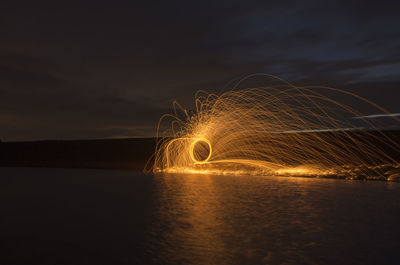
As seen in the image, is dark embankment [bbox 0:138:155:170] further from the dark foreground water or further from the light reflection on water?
the light reflection on water

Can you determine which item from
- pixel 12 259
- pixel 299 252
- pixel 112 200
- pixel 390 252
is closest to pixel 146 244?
pixel 12 259

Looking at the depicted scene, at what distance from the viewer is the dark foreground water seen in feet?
16.8

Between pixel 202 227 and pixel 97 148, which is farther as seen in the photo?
pixel 97 148

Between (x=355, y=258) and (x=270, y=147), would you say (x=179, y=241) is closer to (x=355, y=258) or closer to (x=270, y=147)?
(x=355, y=258)

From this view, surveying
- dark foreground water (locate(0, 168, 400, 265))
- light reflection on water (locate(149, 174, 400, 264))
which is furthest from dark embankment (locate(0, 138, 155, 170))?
light reflection on water (locate(149, 174, 400, 264))

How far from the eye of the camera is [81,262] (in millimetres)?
4855

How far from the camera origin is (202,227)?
6871 millimetres

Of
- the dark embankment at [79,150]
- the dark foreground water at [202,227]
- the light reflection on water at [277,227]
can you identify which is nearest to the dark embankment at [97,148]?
the dark embankment at [79,150]

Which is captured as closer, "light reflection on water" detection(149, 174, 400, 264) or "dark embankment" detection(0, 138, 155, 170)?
"light reflection on water" detection(149, 174, 400, 264)

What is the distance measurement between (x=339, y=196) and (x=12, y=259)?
353 inches

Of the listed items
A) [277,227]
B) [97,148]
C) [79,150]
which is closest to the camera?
[277,227]

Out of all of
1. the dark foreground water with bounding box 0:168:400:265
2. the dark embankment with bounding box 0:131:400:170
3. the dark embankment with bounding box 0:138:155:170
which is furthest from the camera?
the dark embankment with bounding box 0:138:155:170

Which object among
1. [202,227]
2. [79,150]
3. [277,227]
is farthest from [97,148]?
[277,227]

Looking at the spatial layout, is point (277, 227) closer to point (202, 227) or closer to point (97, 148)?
point (202, 227)
